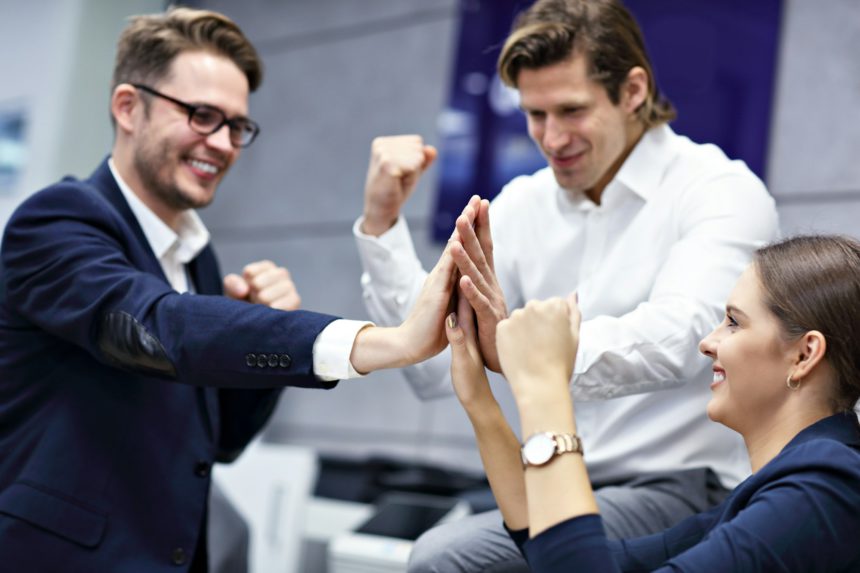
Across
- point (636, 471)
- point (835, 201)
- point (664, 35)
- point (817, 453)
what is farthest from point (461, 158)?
point (817, 453)

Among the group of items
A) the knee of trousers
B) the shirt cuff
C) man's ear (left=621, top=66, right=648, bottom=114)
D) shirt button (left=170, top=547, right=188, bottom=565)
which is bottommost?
shirt button (left=170, top=547, right=188, bottom=565)

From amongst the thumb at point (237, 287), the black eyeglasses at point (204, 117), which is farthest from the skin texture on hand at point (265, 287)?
the black eyeglasses at point (204, 117)

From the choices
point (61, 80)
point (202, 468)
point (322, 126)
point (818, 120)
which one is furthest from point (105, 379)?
point (61, 80)

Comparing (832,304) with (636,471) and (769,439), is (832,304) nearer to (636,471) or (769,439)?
(769,439)

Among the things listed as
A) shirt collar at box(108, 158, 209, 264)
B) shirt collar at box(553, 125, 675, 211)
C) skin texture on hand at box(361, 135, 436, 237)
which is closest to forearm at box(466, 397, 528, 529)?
skin texture on hand at box(361, 135, 436, 237)

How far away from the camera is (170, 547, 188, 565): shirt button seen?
66.7 inches

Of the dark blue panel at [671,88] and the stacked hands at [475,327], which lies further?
the dark blue panel at [671,88]

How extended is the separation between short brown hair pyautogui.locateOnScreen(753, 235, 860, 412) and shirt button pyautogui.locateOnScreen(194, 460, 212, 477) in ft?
3.65

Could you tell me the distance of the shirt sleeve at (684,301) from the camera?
4.99ft

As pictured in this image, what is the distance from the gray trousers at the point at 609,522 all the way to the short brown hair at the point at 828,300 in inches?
18.1

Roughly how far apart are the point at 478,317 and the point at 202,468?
760 mm

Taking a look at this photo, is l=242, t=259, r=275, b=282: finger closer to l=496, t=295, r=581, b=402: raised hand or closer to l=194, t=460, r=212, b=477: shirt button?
l=194, t=460, r=212, b=477: shirt button

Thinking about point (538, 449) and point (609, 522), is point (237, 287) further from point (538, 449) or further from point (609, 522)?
point (538, 449)

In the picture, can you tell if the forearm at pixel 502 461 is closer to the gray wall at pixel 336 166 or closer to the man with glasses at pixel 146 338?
the man with glasses at pixel 146 338
